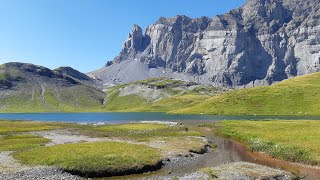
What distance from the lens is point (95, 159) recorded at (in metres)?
45.8

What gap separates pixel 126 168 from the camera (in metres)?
44.1

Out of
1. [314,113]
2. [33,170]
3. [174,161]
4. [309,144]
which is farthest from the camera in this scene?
[314,113]

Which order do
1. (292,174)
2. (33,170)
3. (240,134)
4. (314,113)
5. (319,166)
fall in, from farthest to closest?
(314,113) → (240,134) → (319,166) → (292,174) → (33,170)

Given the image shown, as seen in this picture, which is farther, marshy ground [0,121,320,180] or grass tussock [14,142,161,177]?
grass tussock [14,142,161,177]

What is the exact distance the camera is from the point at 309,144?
2261 inches

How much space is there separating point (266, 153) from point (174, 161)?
1836cm

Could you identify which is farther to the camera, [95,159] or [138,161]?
[138,161]

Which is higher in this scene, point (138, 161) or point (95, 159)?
point (95, 159)

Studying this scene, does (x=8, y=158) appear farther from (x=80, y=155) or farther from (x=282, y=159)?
(x=282, y=159)

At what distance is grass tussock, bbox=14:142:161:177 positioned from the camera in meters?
42.6

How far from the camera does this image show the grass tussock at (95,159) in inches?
1677

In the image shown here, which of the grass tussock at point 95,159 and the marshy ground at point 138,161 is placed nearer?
the marshy ground at point 138,161

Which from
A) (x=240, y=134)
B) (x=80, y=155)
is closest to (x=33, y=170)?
(x=80, y=155)

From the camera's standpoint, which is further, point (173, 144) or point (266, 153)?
point (173, 144)
